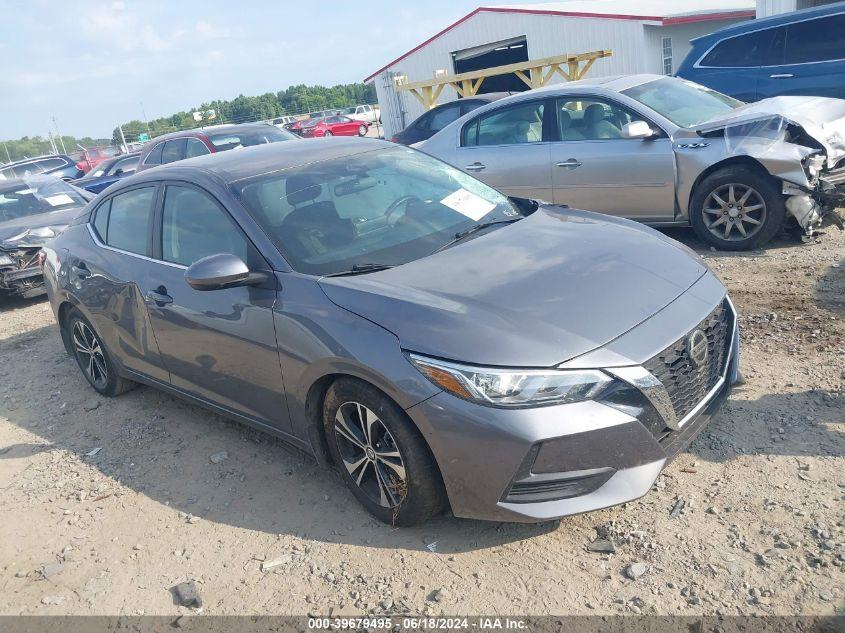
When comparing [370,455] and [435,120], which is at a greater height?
[435,120]

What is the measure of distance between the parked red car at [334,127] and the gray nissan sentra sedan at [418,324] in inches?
1249

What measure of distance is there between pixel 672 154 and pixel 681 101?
927 millimetres

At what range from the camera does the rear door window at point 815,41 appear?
8.91 metres

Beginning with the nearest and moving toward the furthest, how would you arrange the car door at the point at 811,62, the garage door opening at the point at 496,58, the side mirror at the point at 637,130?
the side mirror at the point at 637,130 → the car door at the point at 811,62 → the garage door opening at the point at 496,58

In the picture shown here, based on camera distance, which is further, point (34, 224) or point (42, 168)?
point (42, 168)

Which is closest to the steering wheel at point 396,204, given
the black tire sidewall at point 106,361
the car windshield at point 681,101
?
the black tire sidewall at point 106,361

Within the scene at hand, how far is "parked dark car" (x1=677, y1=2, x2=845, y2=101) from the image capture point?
29.2ft

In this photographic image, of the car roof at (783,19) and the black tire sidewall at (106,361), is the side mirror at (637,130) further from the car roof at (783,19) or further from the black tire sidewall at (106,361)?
the black tire sidewall at (106,361)

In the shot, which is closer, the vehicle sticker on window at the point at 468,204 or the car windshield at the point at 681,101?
the vehicle sticker on window at the point at 468,204

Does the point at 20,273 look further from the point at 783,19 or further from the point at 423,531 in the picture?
the point at 783,19

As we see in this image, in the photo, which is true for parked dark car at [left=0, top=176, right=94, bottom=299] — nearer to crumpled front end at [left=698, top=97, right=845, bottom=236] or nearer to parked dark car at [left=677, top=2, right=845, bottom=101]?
crumpled front end at [left=698, top=97, right=845, bottom=236]

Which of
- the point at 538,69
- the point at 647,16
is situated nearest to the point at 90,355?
the point at 538,69

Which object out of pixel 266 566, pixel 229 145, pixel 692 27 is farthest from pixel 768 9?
pixel 266 566

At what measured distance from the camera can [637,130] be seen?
6.54 meters
